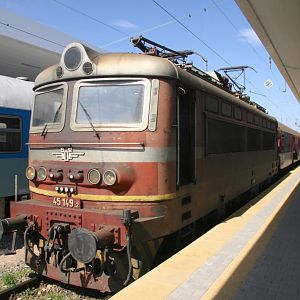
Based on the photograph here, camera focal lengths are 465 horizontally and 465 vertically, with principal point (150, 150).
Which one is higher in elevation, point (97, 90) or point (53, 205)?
point (97, 90)

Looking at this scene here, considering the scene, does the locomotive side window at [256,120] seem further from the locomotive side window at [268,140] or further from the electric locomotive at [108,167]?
the electric locomotive at [108,167]

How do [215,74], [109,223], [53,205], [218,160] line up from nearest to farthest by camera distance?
[109,223] → [53,205] → [218,160] → [215,74]

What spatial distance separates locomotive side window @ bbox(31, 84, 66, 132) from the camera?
604 cm

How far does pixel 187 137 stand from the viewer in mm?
6484

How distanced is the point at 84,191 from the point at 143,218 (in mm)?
816

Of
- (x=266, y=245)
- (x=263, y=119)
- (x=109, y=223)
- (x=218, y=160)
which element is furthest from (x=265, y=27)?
(x=109, y=223)

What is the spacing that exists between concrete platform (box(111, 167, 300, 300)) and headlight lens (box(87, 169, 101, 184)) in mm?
1245

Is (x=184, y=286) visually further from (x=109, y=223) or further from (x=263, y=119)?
→ (x=263, y=119)

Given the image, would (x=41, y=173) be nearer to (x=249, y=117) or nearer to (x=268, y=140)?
(x=249, y=117)

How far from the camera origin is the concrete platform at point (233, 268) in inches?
178

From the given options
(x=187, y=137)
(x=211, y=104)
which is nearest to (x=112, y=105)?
(x=187, y=137)

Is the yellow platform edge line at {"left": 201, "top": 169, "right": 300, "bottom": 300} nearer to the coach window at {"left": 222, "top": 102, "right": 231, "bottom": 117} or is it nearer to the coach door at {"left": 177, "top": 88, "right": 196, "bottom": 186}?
the coach door at {"left": 177, "top": 88, "right": 196, "bottom": 186}

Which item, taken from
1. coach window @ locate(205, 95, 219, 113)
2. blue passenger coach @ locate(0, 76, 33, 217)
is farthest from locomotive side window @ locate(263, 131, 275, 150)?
blue passenger coach @ locate(0, 76, 33, 217)

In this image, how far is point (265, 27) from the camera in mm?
11570
